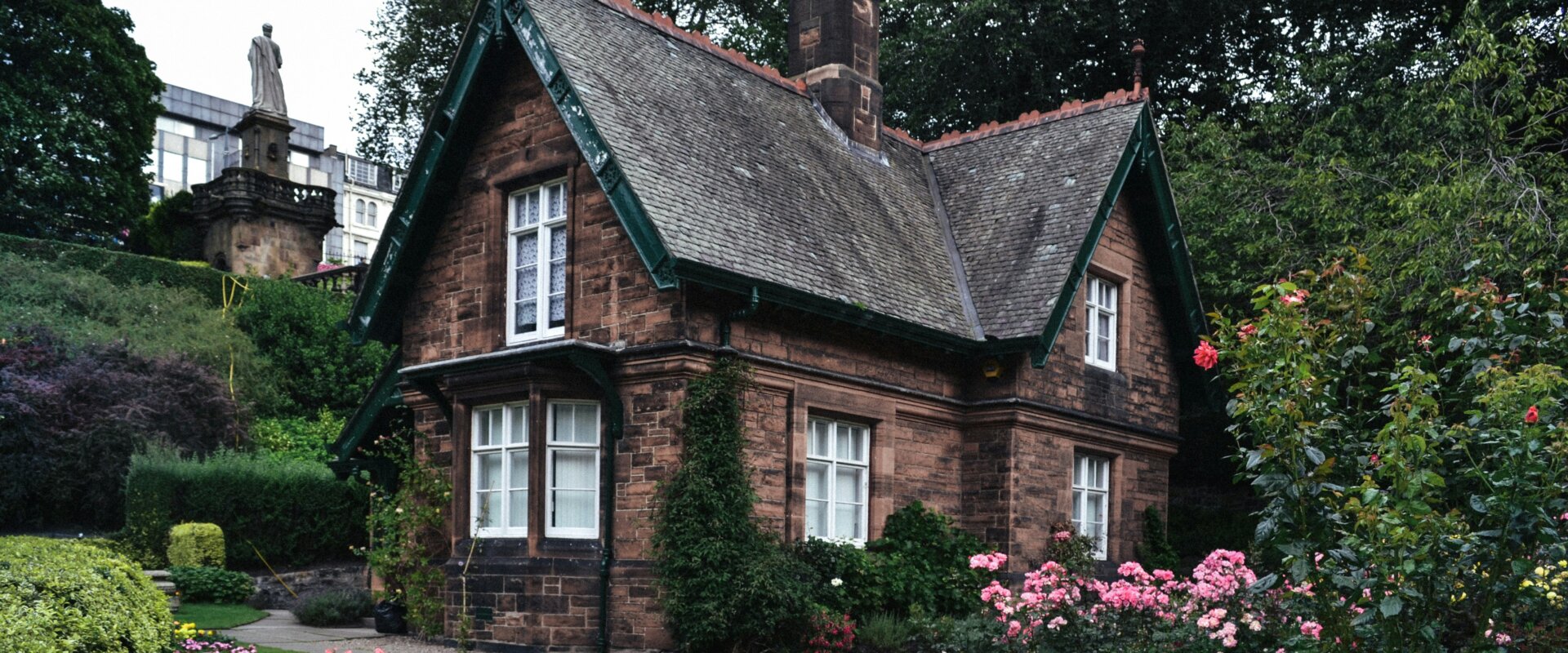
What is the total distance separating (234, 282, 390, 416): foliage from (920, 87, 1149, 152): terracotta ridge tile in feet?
46.9

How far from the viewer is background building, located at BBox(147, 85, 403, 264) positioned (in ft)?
249

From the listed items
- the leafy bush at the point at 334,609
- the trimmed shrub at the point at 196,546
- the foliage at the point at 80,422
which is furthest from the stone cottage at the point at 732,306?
the foliage at the point at 80,422

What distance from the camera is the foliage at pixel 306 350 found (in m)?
28.7

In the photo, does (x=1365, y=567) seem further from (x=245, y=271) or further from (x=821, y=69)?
(x=245, y=271)

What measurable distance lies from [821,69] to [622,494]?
331 inches

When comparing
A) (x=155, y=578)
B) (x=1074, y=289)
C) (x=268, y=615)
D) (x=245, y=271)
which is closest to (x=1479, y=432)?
(x=1074, y=289)

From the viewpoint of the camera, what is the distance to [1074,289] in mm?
16438

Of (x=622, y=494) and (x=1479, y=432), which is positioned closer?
(x=1479, y=432)

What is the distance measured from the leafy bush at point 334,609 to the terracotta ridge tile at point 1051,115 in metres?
10.5

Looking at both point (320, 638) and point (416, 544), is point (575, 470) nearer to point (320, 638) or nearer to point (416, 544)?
point (416, 544)

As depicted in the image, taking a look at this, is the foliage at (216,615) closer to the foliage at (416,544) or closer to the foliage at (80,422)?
the foliage at (416,544)

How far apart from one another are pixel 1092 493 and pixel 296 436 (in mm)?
16335

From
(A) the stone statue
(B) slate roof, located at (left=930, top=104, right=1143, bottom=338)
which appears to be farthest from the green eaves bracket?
(A) the stone statue

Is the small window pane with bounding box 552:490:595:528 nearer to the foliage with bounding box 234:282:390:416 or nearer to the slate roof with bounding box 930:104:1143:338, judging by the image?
the slate roof with bounding box 930:104:1143:338
